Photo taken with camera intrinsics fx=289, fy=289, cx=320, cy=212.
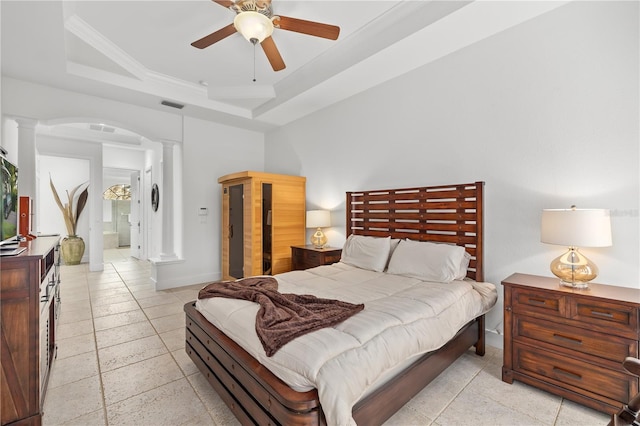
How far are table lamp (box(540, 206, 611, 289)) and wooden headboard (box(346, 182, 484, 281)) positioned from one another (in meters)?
0.66

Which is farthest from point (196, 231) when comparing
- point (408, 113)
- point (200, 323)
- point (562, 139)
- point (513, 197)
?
point (562, 139)

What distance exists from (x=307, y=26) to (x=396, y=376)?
8.58 ft

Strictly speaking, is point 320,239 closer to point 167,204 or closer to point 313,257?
point 313,257

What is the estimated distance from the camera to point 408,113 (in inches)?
136

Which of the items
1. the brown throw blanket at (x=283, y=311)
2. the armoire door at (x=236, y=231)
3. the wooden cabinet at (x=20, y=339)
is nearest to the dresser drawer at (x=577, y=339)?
the brown throw blanket at (x=283, y=311)

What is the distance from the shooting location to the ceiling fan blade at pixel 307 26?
2301 millimetres

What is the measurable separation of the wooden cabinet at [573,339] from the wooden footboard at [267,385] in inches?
17.0

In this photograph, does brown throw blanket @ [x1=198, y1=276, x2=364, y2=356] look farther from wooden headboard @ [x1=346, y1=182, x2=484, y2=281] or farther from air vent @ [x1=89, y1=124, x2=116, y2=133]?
air vent @ [x1=89, y1=124, x2=116, y2=133]

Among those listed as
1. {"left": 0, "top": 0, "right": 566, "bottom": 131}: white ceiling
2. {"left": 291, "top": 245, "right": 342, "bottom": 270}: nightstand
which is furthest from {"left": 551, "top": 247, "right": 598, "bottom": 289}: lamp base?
{"left": 291, "top": 245, "right": 342, "bottom": 270}: nightstand

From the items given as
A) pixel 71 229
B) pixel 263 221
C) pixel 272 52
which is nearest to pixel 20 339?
pixel 272 52

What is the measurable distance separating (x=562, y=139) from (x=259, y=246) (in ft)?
12.3

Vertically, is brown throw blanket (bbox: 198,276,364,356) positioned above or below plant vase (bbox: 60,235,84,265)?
above

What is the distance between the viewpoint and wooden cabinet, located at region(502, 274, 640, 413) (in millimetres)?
1766

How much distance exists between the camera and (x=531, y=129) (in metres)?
2.56
